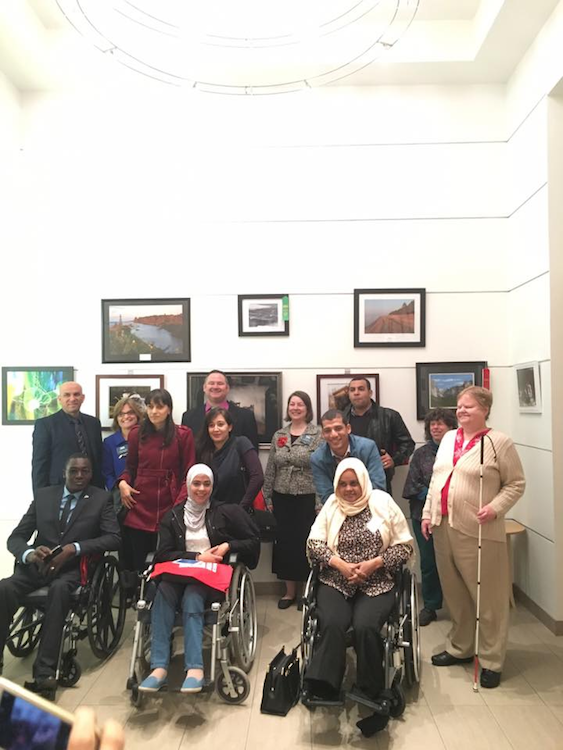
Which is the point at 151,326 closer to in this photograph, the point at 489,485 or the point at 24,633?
the point at 24,633

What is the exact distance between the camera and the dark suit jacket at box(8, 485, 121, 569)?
330 centimetres

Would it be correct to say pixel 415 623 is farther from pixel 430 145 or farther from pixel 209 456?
pixel 430 145

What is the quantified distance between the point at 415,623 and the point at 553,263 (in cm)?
256

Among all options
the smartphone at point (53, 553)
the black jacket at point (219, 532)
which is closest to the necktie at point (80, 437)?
the smartphone at point (53, 553)

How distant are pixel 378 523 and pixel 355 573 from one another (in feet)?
0.95

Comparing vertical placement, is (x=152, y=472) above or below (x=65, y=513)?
above

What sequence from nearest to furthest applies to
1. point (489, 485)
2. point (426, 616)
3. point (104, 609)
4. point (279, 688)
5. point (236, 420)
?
point (279, 688) → point (489, 485) → point (104, 609) → point (426, 616) → point (236, 420)

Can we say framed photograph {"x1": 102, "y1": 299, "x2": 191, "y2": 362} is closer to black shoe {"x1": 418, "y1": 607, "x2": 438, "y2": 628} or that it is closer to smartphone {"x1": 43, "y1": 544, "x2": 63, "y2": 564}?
smartphone {"x1": 43, "y1": 544, "x2": 63, "y2": 564}

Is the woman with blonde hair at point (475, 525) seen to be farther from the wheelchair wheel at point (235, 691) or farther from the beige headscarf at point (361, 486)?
the wheelchair wheel at point (235, 691)

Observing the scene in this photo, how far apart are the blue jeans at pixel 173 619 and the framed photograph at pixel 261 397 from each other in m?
1.74

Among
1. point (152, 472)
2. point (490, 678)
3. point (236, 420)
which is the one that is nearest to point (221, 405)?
point (236, 420)

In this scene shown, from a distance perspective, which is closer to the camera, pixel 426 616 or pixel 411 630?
pixel 411 630

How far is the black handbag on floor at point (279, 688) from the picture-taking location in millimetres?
2730

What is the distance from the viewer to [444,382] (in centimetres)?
456
